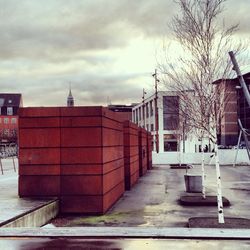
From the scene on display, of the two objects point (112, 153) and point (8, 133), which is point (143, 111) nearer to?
point (8, 133)

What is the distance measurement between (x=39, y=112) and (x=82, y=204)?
11.0ft

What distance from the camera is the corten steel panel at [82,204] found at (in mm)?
14930

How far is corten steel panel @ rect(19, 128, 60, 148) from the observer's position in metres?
15.3

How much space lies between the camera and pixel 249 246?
7812mm

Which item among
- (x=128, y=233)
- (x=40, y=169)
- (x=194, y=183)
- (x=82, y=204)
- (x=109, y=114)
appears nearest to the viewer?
(x=128, y=233)

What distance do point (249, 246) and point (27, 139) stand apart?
949 centimetres

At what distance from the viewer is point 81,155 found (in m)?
15.2

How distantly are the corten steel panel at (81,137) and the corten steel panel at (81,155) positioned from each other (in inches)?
6.5

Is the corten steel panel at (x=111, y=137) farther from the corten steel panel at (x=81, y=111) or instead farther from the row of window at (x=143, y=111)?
the row of window at (x=143, y=111)

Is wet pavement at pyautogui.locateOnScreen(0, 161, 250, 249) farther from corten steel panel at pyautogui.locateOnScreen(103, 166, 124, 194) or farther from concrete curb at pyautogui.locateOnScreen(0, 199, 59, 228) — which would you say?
corten steel panel at pyautogui.locateOnScreen(103, 166, 124, 194)

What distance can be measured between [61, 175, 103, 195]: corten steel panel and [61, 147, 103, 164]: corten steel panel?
492mm

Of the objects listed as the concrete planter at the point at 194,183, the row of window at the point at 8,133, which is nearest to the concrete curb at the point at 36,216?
the concrete planter at the point at 194,183

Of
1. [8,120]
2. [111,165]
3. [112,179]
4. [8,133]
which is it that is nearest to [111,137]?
[111,165]

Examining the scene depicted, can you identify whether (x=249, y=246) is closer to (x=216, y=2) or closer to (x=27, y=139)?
(x=216, y=2)
